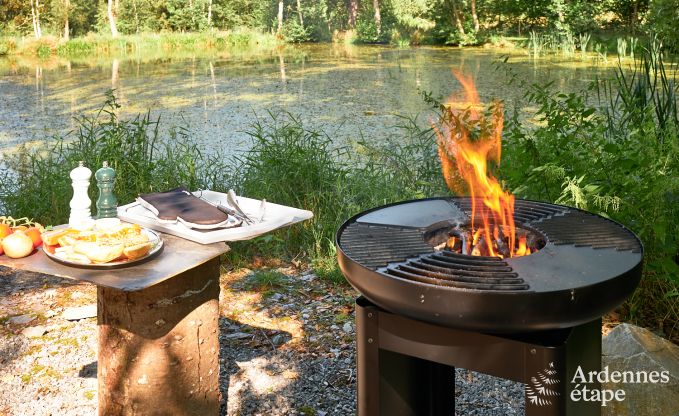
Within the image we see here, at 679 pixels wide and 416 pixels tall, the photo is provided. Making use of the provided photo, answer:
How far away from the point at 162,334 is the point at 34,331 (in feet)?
4.08

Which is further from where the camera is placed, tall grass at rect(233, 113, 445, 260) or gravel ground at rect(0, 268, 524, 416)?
tall grass at rect(233, 113, 445, 260)

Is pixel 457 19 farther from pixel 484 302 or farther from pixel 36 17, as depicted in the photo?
pixel 484 302

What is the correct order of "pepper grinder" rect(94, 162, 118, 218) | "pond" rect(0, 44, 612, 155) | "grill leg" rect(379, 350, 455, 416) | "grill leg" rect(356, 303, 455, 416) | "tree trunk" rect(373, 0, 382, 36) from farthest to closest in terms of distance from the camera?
"tree trunk" rect(373, 0, 382, 36) → "pond" rect(0, 44, 612, 155) → "pepper grinder" rect(94, 162, 118, 218) → "grill leg" rect(379, 350, 455, 416) → "grill leg" rect(356, 303, 455, 416)

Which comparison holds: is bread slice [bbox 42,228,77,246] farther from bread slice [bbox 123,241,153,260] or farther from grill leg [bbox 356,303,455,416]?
grill leg [bbox 356,303,455,416]

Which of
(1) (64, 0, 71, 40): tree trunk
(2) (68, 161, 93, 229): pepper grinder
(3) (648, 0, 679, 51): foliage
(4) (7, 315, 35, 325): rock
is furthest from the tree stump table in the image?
(1) (64, 0, 71, 40): tree trunk

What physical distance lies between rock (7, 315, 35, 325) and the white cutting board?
1.11 metres

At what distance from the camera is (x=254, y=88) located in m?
8.52

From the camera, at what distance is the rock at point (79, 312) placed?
294cm

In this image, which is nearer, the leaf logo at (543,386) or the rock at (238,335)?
the leaf logo at (543,386)

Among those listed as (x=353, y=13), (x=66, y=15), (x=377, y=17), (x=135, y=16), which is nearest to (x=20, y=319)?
(x=377, y=17)

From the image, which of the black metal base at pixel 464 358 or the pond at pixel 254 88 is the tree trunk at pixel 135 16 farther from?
the black metal base at pixel 464 358

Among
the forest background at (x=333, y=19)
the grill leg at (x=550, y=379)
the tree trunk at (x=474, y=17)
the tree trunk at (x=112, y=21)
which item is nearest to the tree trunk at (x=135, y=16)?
the forest background at (x=333, y=19)

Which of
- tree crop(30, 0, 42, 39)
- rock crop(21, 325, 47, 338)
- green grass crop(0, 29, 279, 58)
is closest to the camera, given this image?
rock crop(21, 325, 47, 338)

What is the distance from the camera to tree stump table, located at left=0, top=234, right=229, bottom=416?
1785 mm
